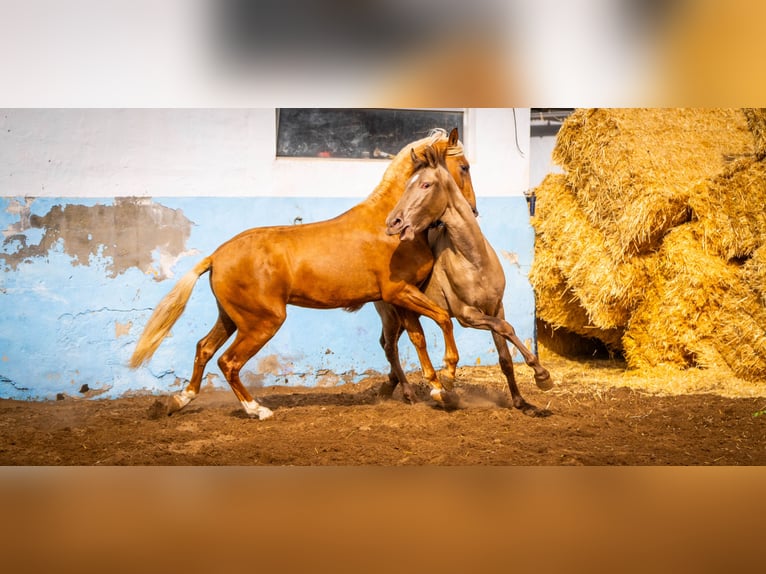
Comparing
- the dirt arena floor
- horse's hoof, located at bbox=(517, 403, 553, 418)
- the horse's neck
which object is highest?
the horse's neck

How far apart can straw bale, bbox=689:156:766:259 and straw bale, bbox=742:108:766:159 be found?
76 mm

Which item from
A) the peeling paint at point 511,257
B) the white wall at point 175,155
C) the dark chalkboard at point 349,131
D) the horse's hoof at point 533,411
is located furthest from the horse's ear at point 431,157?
the peeling paint at point 511,257

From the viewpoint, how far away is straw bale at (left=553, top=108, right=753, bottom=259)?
527 cm

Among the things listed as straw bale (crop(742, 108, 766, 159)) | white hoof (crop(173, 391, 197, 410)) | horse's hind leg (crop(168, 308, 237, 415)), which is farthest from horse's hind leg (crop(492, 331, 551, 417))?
straw bale (crop(742, 108, 766, 159))

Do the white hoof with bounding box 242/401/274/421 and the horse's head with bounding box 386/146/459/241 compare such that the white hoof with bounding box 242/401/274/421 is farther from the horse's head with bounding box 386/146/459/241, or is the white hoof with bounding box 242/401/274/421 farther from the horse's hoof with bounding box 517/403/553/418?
the horse's hoof with bounding box 517/403/553/418

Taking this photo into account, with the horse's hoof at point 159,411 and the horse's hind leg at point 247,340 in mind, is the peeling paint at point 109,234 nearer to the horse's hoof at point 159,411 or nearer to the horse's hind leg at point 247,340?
the horse's hoof at point 159,411

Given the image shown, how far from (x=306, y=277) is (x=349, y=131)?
1.51 metres

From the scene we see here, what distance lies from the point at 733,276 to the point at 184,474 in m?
3.87

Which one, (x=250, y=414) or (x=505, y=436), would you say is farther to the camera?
(x=250, y=414)

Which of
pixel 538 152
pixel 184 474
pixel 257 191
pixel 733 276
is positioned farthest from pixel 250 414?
pixel 538 152

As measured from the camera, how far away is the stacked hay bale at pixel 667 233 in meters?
5.07
